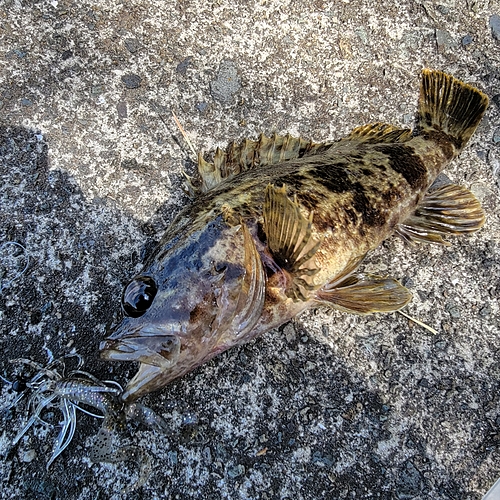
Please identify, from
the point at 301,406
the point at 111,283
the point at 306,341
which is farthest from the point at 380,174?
the point at 111,283

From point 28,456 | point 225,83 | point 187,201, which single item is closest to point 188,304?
point 187,201

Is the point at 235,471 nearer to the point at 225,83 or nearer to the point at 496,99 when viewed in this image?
the point at 225,83

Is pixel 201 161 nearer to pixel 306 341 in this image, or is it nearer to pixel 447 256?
pixel 306 341

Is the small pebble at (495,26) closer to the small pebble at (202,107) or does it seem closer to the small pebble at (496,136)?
the small pebble at (496,136)

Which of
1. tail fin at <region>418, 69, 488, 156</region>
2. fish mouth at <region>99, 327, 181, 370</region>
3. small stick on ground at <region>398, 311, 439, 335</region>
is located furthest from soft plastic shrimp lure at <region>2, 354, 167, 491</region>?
tail fin at <region>418, 69, 488, 156</region>

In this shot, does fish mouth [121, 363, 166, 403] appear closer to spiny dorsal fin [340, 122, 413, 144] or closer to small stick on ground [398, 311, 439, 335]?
small stick on ground [398, 311, 439, 335]

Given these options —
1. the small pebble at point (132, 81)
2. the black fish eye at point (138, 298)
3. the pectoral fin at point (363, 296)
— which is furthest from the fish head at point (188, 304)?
the small pebble at point (132, 81)

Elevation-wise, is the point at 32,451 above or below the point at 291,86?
below

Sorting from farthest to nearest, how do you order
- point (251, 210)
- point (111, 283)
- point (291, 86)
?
point (291, 86), point (111, 283), point (251, 210)
